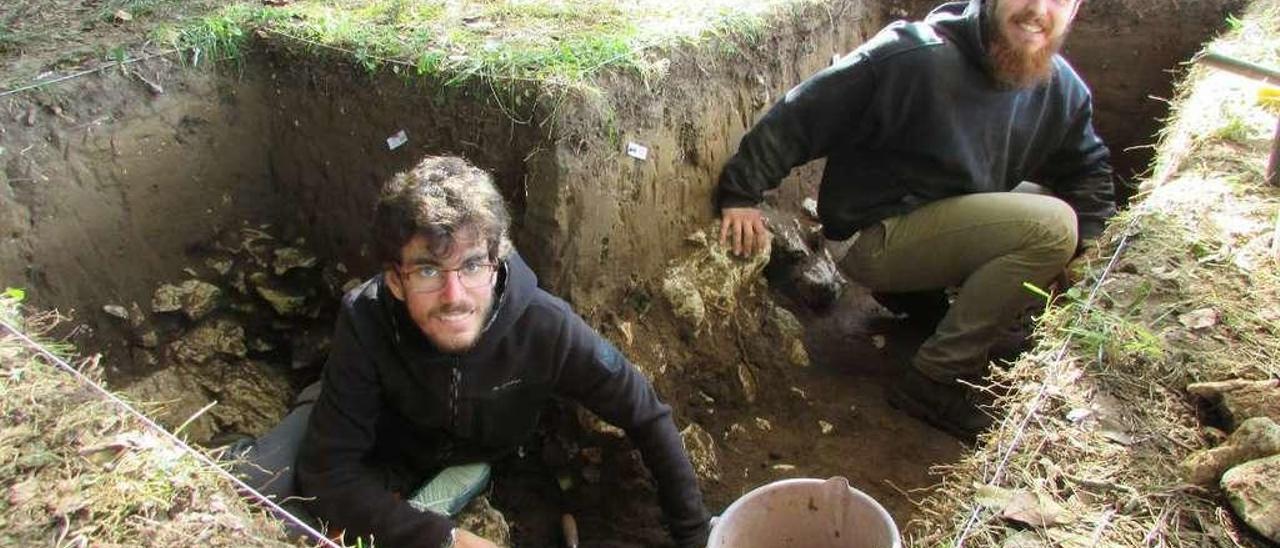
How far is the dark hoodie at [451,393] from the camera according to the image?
2.66m

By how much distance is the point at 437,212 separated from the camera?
2451 mm

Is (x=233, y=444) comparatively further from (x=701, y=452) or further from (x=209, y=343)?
(x=701, y=452)

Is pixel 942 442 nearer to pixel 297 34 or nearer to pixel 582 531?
pixel 582 531

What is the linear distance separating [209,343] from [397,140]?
124 centimetres

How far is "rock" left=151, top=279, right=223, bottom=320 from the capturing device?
386 centimetres

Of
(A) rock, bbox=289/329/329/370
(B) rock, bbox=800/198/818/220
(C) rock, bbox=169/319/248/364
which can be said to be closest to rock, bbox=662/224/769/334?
(B) rock, bbox=800/198/818/220

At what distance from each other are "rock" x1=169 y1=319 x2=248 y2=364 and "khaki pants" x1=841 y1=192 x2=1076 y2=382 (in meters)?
2.77

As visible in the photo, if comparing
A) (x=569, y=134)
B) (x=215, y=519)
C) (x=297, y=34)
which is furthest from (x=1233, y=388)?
(x=297, y=34)

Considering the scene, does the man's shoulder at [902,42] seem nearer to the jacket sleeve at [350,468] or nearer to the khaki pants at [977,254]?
the khaki pants at [977,254]

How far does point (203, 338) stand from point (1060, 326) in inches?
131

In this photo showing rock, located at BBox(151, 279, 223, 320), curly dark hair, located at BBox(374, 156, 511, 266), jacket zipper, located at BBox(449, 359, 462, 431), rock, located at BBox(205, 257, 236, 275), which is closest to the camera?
curly dark hair, located at BBox(374, 156, 511, 266)

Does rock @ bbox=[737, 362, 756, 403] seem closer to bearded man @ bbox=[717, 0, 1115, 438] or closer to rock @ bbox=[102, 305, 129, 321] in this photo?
bearded man @ bbox=[717, 0, 1115, 438]

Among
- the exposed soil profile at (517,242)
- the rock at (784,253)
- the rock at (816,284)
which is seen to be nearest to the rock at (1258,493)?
the exposed soil profile at (517,242)

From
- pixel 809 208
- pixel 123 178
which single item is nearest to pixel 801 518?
pixel 809 208
